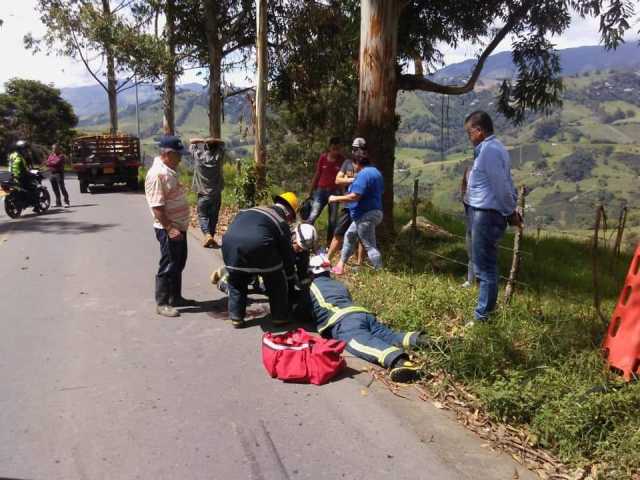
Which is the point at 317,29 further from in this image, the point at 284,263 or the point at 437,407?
the point at 437,407

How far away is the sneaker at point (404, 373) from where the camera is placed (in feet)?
15.2

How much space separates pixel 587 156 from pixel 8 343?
151564 millimetres

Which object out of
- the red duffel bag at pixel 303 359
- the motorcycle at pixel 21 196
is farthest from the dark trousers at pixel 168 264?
the motorcycle at pixel 21 196

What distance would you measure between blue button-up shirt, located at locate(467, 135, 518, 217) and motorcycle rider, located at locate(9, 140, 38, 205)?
12224 mm

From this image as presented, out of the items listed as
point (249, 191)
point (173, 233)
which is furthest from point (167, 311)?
point (249, 191)

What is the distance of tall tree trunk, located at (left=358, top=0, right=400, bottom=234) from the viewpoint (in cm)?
841

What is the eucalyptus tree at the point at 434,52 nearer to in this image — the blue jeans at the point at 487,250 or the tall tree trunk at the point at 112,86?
the blue jeans at the point at 487,250

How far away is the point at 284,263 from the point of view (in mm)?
5891

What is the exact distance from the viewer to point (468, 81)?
39.5 feet

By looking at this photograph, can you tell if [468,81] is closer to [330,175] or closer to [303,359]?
[330,175]

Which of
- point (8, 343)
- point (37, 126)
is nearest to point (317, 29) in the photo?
point (8, 343)

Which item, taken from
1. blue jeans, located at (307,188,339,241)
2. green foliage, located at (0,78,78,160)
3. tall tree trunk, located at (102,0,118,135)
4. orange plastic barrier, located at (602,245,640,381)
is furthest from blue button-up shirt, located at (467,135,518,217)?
green foliage, located at (0,78,78,160)

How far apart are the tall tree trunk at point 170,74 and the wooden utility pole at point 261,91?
284 inches

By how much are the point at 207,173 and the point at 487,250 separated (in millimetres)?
5512
